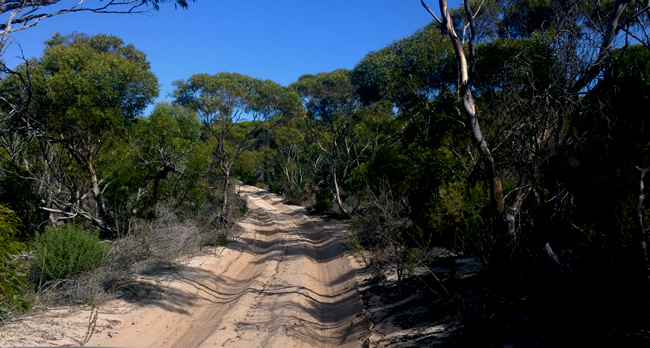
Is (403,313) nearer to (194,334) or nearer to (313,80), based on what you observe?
(194,334)

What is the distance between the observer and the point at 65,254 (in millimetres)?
9094

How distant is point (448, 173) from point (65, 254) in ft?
29.1

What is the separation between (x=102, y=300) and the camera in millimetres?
8828

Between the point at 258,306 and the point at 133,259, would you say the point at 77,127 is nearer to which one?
the point at 133,259

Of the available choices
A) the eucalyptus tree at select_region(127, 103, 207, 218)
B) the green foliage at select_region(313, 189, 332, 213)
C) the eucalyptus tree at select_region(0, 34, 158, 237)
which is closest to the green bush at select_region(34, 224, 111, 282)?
the eucalyptus tree at select_region(0, 34, 158, 237)

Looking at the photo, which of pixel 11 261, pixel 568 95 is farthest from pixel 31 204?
pixel 568 95

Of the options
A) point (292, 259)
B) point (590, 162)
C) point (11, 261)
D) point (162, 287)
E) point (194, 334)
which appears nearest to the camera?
point (11, 261)

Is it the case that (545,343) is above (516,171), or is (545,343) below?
below

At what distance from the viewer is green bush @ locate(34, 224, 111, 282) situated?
28.9 ft

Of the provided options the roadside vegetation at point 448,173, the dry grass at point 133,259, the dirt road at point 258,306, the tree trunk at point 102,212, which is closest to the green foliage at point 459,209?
the roadside vegetation at point 448,173

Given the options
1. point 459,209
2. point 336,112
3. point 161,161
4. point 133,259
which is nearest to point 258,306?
point 133,259

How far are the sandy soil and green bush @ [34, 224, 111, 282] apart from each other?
1.07 m

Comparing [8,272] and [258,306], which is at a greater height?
[8,272]

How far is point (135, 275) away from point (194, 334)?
3.38 m
